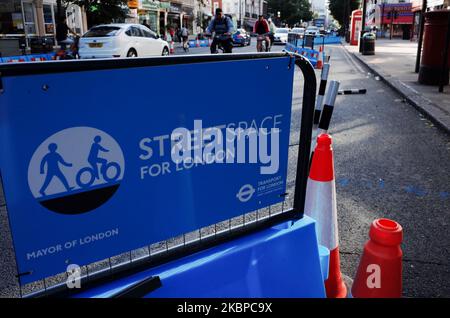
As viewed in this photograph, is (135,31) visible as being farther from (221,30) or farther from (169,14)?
(169,14)

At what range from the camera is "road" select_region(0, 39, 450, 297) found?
2746 mm

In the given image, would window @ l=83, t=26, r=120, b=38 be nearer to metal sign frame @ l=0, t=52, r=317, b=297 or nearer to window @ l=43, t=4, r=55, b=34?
window @ l=43, t=4, r=55, b=34

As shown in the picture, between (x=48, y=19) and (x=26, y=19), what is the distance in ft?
8.17

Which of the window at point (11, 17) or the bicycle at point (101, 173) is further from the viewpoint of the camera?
the window at point (11, 17)

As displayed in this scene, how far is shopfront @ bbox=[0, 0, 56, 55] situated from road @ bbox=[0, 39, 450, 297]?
774 inches

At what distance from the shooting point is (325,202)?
245 centimetres

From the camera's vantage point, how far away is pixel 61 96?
1443 mm

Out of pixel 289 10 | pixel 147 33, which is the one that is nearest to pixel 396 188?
pixel 147 33

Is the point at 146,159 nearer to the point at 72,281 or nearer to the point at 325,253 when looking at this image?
the point at 72,281

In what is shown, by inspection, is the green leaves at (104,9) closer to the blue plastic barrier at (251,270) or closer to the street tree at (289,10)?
the blue plastic barrier at (251,270)

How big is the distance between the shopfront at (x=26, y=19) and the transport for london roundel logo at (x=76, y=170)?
22546 mm

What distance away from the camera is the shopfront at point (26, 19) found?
2295 cm

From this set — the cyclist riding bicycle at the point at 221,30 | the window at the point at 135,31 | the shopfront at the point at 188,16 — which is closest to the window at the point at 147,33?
the window at the point at 135,31
